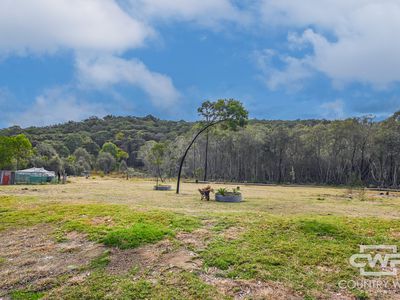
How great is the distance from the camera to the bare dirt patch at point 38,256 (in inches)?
227

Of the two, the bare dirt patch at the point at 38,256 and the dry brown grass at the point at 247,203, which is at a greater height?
the dry brown grass at the point at 247,203

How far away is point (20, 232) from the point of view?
29.6 feet

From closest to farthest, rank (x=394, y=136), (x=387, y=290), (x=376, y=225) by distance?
(x=387, y=290), (x=376, y=225), (x=394, y=136)

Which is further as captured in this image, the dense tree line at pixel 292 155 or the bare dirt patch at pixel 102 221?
the dense tree line at pixel 292 155

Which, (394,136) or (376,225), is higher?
(394,136)

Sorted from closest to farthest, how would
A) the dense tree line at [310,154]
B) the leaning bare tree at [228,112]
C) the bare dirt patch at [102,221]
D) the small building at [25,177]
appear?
the bare dirt patch at [102,221] → the leaning bare tree at [228,112] → the small building at [25,177] → the dense tree line at [310,154]

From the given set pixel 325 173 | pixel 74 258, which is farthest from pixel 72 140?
pixel 74 258

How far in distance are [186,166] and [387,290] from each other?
64589 mm

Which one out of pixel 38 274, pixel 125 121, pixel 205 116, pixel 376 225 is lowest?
pixel 38 274

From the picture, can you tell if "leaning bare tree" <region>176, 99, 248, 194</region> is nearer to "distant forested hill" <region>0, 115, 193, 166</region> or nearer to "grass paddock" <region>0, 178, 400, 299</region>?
"grass paddock" <region>0, 178, 400, 299</region>

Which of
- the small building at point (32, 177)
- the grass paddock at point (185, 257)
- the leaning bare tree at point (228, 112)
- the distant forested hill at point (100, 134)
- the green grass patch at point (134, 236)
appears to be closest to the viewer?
the grass paddock at point (185, 257)

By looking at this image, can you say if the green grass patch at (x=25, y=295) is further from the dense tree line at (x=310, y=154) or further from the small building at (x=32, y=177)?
the dense tree line at (x=310, y=154)

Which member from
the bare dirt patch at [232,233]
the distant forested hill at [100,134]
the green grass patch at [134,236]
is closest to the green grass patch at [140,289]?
the green grass patch at [134,236]

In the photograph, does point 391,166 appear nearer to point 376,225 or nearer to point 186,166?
point 186,166
